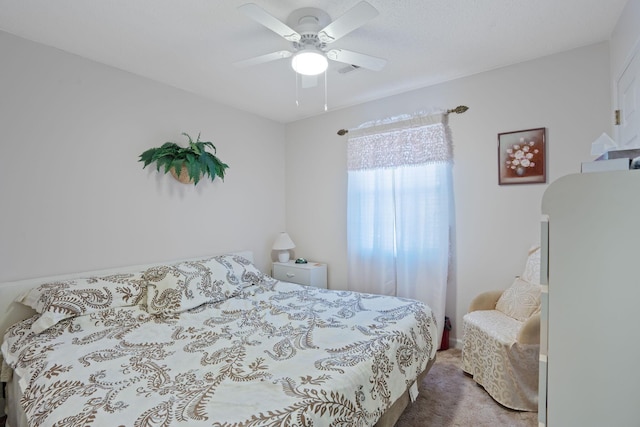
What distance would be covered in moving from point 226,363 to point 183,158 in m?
2.01

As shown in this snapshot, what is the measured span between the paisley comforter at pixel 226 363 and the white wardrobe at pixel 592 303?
0.73m

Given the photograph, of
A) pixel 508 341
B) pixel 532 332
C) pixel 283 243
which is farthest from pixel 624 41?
pixel 283 243

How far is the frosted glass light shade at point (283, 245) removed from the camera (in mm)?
3658

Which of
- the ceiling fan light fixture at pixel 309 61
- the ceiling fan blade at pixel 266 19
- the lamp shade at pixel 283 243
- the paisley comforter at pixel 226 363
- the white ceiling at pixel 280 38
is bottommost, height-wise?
the paisley comforter at pixel 226 363

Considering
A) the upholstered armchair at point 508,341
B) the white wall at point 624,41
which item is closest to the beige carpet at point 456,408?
the upholstered armchair at point 508,341

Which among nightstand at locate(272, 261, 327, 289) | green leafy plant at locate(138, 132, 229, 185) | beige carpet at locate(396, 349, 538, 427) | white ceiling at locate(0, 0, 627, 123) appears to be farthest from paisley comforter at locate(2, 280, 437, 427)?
white ceiling at locate(0, 0, 627, 123)

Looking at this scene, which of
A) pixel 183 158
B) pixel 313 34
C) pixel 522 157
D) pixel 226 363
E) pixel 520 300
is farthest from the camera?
pixel 183 158

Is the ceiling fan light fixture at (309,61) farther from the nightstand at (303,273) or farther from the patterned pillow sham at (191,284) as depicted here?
the nightstand at (303,273)

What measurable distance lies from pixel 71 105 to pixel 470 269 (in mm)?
3589

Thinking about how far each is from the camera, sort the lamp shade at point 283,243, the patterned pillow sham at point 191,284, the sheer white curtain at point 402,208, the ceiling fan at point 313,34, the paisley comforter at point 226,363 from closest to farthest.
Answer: the paisley comforter at point 226,363 < the ceiling fan at point 313,34 < the patterned pillow sham at point 191,284 < the sheer white curtain at point 402,208 < the lamp shade at point 283,243

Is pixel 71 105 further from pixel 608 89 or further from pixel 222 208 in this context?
pixel 608 89

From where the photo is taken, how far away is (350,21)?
156 cm

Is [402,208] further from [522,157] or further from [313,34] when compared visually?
[313,34]

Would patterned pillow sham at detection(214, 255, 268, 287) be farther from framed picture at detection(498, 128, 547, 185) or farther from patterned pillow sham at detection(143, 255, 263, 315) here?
framed picture at detection(498, 128, 547, 185)
